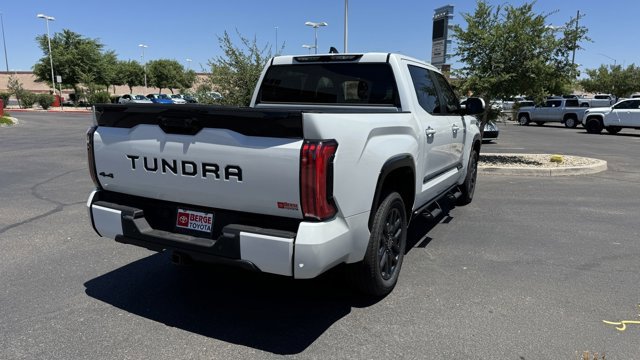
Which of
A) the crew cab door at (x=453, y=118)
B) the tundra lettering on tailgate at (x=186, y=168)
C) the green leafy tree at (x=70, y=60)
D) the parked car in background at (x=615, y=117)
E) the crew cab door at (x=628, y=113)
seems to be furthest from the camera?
the green leafy tree at (x=70, y=60)

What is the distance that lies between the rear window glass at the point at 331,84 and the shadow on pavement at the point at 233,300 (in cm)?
183

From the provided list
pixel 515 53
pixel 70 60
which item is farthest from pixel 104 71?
pixel 515 53

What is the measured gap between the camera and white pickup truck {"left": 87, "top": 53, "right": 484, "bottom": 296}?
2.84 m

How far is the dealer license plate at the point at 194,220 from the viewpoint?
3268mm

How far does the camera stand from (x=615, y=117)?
22.8 metres

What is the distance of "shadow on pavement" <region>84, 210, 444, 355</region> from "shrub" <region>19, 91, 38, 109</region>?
52.1 m

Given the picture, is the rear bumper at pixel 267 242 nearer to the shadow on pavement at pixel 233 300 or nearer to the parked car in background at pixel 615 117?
the shadow on pavement at pixel 233 300

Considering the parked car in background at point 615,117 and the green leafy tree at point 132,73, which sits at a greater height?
the green leafy tree at point 132,73

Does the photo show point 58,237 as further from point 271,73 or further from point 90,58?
point 90,58

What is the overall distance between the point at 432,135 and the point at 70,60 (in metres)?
54.8

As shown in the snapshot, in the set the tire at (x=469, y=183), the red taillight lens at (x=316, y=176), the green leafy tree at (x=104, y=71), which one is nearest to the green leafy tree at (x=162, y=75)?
the green leafy tree at (x=104, y=71)

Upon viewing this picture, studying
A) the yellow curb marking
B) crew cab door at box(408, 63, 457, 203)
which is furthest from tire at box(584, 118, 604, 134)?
the yellow curb marking

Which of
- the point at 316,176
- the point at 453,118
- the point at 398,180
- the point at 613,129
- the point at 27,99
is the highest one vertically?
the point at 453,118

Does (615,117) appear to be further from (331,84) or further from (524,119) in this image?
(331,84)
